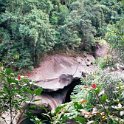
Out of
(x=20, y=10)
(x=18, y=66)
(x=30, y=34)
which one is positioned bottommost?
(x=18, y=66)

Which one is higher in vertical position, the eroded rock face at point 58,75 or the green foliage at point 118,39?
the green foliage at point 118,39

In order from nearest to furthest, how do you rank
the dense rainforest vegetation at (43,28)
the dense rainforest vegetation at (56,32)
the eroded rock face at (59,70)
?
the dense rainforest vegetation at (56,32) → the eroded rock face at (59,70) → the dense rainforest vegetation at (43,28)

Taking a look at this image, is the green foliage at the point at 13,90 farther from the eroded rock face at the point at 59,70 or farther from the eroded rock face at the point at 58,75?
the eroded rock face at the point at 59,70

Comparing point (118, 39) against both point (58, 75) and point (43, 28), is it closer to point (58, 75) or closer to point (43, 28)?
point (58, 75)

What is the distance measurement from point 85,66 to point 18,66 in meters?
1.98

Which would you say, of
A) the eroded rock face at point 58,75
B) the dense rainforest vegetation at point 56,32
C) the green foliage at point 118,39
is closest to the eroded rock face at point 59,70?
Result: the eroded rock face at point 58,75

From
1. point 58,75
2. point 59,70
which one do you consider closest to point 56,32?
point 59,70

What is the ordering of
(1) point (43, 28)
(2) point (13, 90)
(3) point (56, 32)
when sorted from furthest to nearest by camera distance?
(3) point (56, 32), (1) point (43, 28), (2) point (13, 90)

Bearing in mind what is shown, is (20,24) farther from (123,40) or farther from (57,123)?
(57,123)

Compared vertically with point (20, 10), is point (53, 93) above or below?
below

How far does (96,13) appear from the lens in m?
9.86

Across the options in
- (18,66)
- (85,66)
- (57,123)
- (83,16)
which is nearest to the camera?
(57,123)

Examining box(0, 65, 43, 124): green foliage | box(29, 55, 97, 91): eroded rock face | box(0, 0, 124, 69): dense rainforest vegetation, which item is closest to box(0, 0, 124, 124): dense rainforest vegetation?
box(0, 0, 124, 69): dense rainforest vegetation

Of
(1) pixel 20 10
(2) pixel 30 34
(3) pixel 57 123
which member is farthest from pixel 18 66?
(3) pixel 57 123
